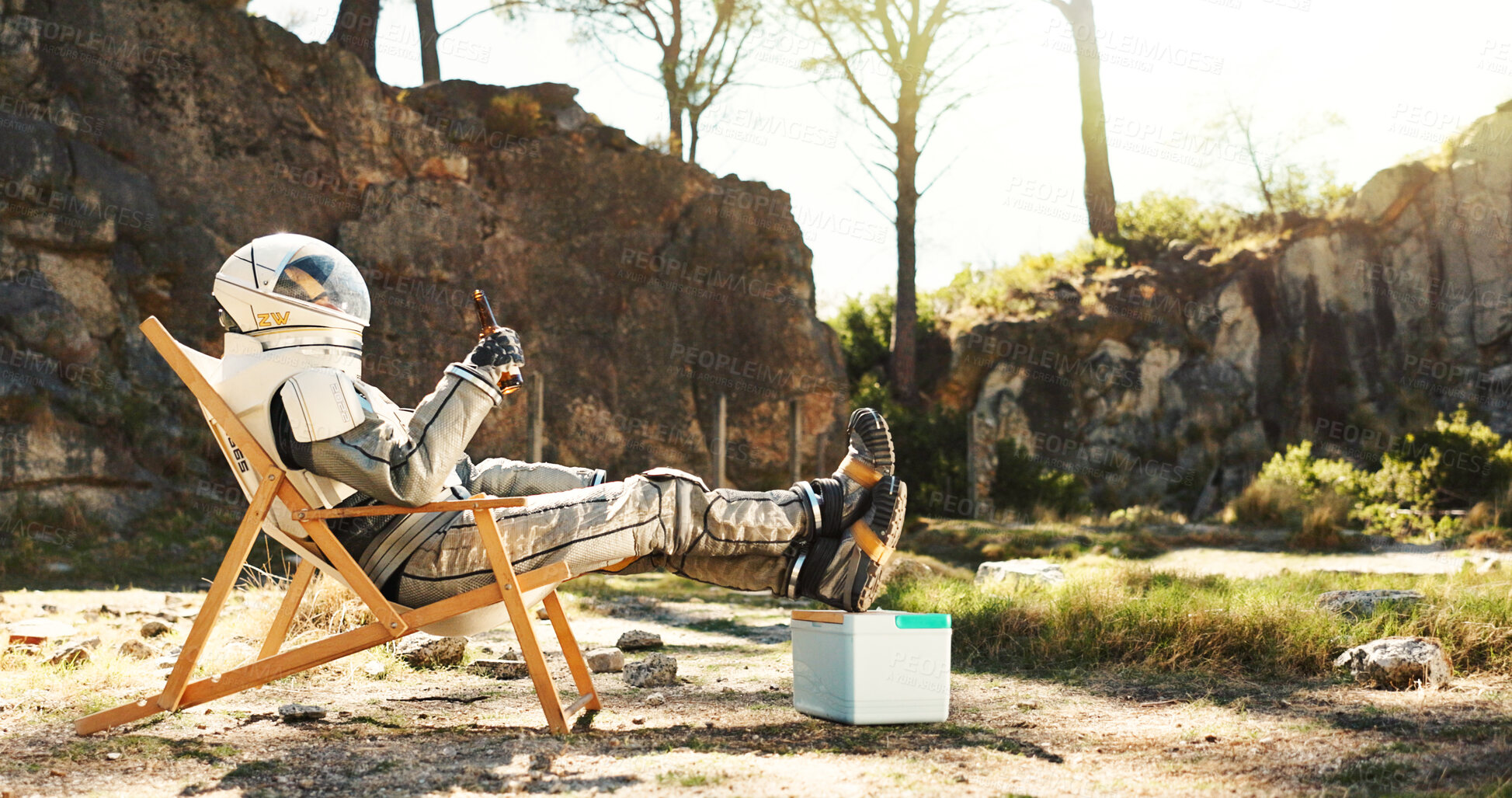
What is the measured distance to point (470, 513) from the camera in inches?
125

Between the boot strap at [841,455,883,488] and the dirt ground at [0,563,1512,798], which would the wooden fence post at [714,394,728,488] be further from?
the boot strap at [841,455,883,488]

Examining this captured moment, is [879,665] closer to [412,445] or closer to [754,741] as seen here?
[754,741]

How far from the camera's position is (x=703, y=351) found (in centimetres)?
1372

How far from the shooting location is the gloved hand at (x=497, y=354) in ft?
10.1

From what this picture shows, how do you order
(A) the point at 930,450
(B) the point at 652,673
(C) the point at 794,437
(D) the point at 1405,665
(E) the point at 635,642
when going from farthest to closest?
(A) the point at 930,450
(C) the point at 794,437
(E) the point at 635,642
(B) the point at 652,673
(D) the point at 1405,665

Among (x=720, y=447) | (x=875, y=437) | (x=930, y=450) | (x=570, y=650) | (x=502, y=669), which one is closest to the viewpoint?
(x=875, y=437)

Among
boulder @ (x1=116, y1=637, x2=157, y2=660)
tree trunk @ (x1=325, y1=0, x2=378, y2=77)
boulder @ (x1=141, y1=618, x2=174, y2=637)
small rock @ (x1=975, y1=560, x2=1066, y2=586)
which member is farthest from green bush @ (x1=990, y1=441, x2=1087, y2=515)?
A: boulder @ (x1=116, y1=637, x2=157, y2=660)

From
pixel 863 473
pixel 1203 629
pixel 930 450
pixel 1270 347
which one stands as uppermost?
pixel 1270 347

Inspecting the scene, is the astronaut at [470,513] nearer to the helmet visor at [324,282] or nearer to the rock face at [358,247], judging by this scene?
the helmet visor at [324,282]

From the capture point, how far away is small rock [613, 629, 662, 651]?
4.99 m

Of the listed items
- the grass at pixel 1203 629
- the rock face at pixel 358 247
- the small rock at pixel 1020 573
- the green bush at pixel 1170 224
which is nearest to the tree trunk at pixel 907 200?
the rock face at pixel 358 247

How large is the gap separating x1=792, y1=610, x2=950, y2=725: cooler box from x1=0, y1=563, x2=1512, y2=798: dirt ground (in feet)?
0.18

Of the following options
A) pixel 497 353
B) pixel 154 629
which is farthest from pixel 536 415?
pixel 497 353

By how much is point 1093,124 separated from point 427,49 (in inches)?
443
